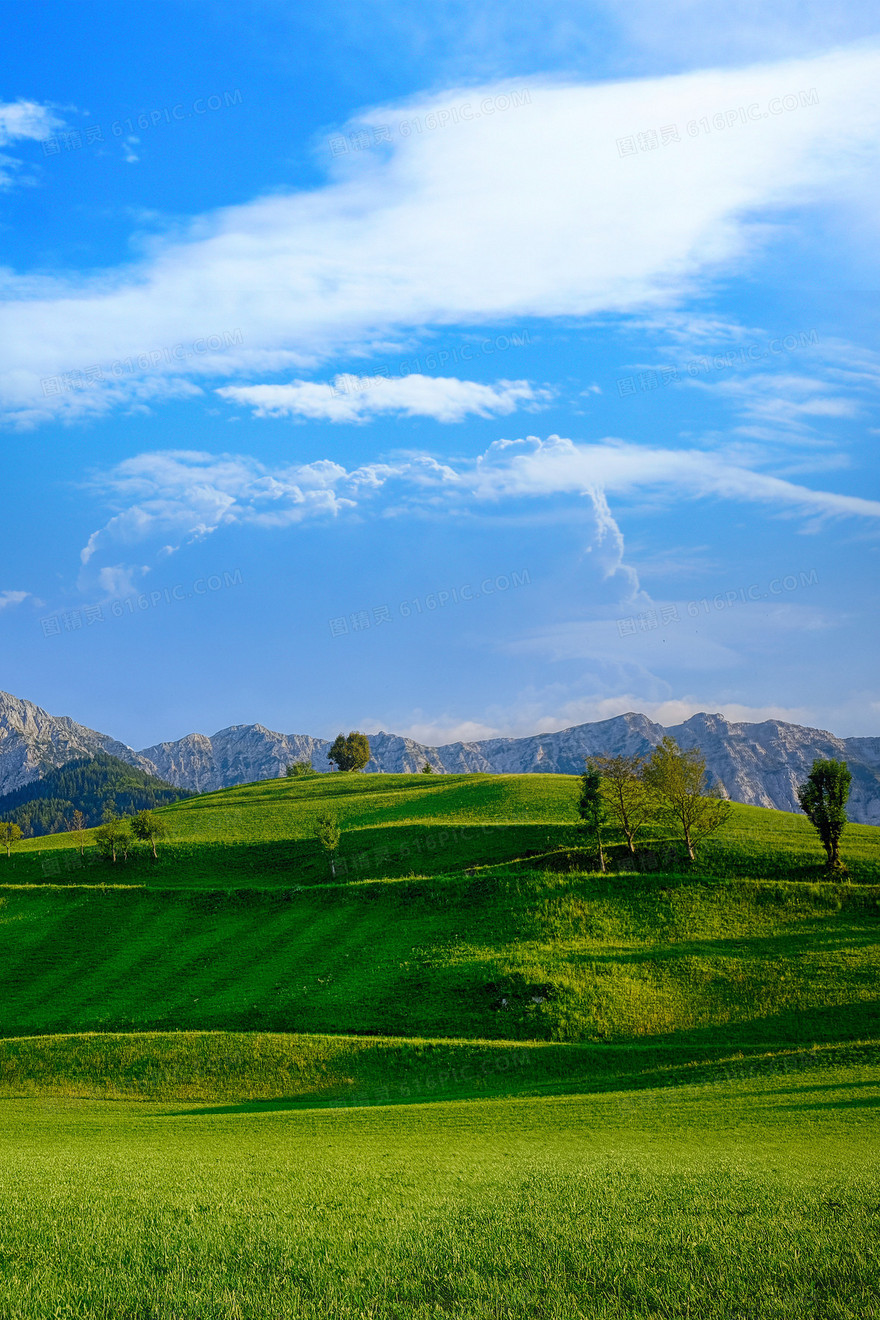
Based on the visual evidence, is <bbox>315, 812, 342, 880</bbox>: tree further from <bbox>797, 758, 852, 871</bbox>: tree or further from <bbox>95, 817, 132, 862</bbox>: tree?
<bbox>797, 758, 852, 871</bbox>: tree

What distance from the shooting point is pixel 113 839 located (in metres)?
102

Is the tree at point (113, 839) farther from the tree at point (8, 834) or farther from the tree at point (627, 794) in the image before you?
→ the tree at point (627, 794)

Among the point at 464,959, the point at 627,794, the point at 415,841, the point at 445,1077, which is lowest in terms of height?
the point at 445,1077

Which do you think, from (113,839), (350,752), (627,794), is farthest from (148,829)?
(350,752)

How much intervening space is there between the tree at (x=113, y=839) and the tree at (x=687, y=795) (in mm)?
70389

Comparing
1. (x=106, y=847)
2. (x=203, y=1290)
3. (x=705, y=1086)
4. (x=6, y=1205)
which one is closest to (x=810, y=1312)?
(x=203, y=1290)

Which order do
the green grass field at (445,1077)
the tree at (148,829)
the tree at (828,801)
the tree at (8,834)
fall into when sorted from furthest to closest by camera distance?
the tree at (8,834) → the tree at (148,829) → the tree at (828,801) → the green grass field at (445,1077)

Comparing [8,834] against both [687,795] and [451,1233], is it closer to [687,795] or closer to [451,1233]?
[687,795]

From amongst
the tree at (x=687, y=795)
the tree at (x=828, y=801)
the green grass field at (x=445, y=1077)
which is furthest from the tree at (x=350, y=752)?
the tree at (x=828, y=801)

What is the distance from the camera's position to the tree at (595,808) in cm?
7794

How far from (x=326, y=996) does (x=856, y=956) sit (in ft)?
129

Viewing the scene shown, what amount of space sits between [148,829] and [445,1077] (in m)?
74.2

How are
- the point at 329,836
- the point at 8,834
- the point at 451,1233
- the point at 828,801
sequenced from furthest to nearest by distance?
1. the point at 8,834
2. the point at 329,836
3. the point at 828,801
4. the point at 451,1233

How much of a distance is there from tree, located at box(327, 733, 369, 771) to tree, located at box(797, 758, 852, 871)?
131m
